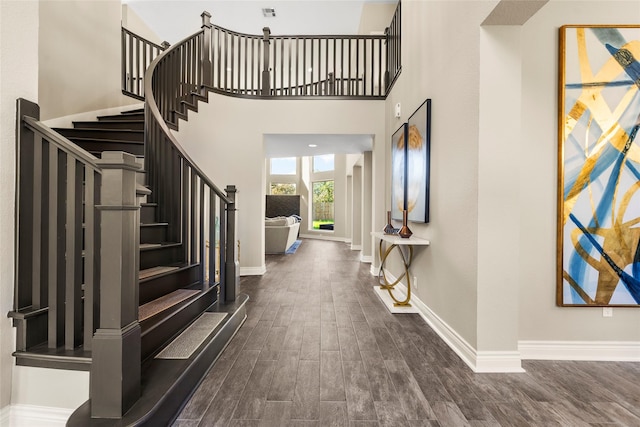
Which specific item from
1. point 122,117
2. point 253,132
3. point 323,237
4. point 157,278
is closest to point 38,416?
point 157,278

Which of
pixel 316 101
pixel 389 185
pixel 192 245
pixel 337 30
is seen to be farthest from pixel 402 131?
pixel 337 30

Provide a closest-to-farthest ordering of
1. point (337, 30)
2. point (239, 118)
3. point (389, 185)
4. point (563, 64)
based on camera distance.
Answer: point (563, 64)
point (389, 185)
point (239, 118)
point (337, 30)

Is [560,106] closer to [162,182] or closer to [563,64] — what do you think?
[563,64]

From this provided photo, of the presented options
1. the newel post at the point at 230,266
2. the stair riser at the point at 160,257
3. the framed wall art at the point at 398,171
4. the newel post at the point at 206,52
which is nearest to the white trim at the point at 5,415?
the stair riser at the point at 160,257

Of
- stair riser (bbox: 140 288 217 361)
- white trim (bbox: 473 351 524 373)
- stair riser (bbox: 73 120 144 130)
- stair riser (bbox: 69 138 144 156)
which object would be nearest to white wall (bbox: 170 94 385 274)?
stair riser (bbox: 73 120 144 130)

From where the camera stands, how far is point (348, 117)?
192 inches

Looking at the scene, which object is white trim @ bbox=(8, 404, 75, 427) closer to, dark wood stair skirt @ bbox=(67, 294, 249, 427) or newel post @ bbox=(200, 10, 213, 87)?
dark wood stair skirt @ bbox=(67, 294, 249, 427)

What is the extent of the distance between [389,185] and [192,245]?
296 centimetres

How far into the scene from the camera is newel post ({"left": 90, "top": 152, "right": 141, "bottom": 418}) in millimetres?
1262

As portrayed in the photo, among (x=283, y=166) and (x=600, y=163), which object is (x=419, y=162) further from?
(x=283, y=166)

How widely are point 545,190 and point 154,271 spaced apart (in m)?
3.03

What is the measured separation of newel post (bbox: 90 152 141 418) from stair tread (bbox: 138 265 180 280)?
34.2 inches

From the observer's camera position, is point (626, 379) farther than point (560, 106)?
No

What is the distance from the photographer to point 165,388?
1.45 m
